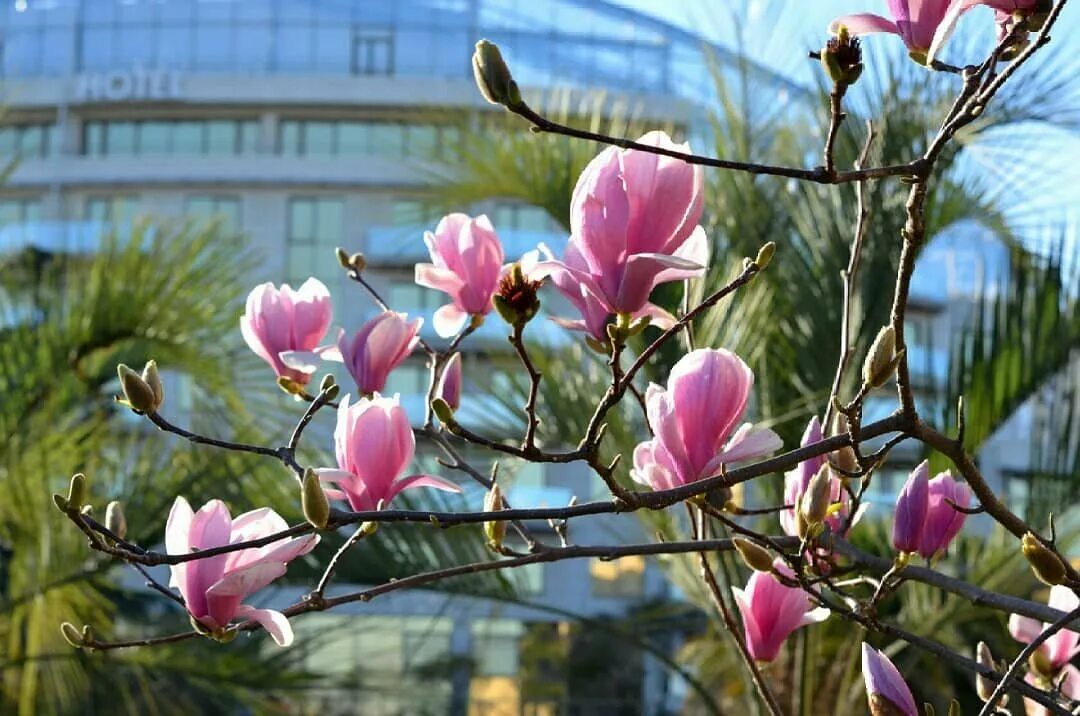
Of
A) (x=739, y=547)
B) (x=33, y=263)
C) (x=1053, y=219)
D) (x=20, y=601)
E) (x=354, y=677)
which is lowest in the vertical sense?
(x=354, y=677)

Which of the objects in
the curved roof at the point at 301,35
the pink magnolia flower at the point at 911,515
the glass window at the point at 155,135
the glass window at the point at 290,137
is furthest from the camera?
the glass window at the point at 155,135

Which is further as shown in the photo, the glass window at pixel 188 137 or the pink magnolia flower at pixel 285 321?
the glass window at pixel 188 137

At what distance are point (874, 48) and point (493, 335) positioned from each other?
8.38m

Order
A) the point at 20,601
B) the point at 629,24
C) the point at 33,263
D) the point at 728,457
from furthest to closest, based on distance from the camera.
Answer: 1. the point at 629,24
2. the point at 33,263
3. the point at 20,601
4. the point at 728,457

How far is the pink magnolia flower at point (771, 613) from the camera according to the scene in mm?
759

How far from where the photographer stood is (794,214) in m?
2.25

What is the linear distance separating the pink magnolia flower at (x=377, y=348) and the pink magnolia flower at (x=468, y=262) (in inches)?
0.8

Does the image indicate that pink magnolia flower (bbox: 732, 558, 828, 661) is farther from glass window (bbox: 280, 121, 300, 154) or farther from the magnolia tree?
glass window (bbox: 280, 121, 300, 154)

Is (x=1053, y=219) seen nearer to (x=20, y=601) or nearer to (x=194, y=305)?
(x=194, y=305)

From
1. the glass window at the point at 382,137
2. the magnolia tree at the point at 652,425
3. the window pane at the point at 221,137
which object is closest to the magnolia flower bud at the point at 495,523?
the magnolia tree at the point at 652,425

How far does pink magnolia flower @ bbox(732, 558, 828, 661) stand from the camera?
76cm

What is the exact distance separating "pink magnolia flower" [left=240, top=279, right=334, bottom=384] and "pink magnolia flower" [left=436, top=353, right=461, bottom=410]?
2.8 inches

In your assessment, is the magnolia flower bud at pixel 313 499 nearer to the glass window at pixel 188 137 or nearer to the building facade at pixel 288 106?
the building facade at pixel 288 106

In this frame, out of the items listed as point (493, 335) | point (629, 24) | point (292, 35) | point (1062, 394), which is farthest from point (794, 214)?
point (292, 35)
